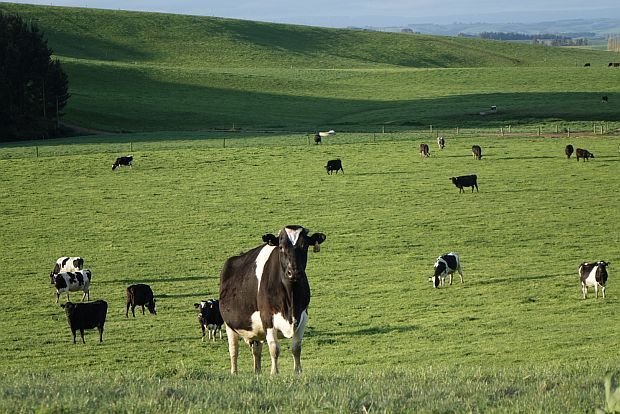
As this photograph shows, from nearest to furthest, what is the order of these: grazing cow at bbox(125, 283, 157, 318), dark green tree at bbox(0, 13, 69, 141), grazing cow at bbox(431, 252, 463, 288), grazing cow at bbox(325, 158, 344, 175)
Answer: grazing cow at bbox(125, 283, 157, 318)
grazing cow at bbox(431, 252, 463, 288)
grazing cow at bbox(325, 158, 344, 175)
dark green tree at bbox(0, 13, 69, 141)

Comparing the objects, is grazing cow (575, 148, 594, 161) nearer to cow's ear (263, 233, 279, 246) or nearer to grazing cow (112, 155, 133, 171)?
grazing cow (112, 155, 133, 171)

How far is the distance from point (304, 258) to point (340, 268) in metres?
18.8

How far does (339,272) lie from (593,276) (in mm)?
8592

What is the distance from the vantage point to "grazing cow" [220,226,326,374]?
1329 centimetres

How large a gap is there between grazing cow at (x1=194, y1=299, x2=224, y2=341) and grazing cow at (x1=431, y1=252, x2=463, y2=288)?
7.96 meters

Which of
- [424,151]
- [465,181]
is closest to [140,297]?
[465,181]

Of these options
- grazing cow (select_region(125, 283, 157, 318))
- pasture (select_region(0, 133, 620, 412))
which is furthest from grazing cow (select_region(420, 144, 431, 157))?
grazing cow (select_region(125, 283, 157, 318))

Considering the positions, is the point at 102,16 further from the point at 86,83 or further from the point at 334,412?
the point at 334,412

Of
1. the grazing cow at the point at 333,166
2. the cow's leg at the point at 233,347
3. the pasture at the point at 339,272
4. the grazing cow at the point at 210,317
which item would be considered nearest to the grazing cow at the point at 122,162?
the pasture at the point at 339,272

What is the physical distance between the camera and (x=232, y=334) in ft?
49.6

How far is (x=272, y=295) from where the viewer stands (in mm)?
13633

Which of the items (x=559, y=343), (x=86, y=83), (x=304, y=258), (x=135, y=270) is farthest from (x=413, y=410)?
(x=86, y=83)

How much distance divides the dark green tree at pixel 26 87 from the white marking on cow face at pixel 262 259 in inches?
2622

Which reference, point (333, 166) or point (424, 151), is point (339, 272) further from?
point (424, 151)
